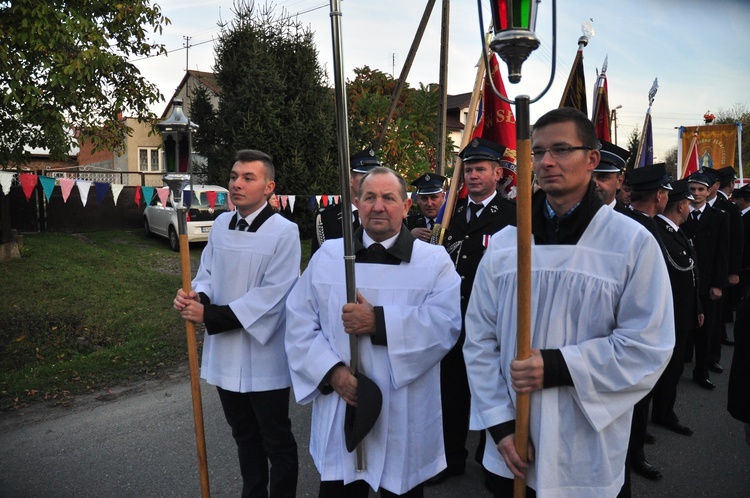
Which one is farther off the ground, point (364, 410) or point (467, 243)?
point (467, 243)

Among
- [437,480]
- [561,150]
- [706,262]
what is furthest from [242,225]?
[706,262]

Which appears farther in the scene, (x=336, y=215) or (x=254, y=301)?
(x=336, y=215)

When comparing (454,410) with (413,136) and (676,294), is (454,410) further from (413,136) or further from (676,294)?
(413,136)

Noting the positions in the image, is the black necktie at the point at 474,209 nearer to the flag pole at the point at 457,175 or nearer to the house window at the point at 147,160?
the flag pole at the point at 457,175

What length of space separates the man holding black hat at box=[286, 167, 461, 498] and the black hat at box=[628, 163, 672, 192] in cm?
250

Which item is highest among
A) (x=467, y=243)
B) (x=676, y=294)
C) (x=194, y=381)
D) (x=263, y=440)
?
(x=467, y=243)

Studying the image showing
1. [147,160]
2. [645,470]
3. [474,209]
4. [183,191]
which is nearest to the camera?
[183,191]

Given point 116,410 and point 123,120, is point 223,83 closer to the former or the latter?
point 123,120

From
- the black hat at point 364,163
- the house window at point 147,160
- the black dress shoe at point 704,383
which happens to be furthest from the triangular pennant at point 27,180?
the house window at point 147,160

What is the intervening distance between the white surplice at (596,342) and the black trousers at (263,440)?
155 centimetres

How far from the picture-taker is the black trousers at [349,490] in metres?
2.81

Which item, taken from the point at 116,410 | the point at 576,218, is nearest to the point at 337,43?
the point at 576,218

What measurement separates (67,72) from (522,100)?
20.7 feet

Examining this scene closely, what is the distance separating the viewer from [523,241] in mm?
1999
